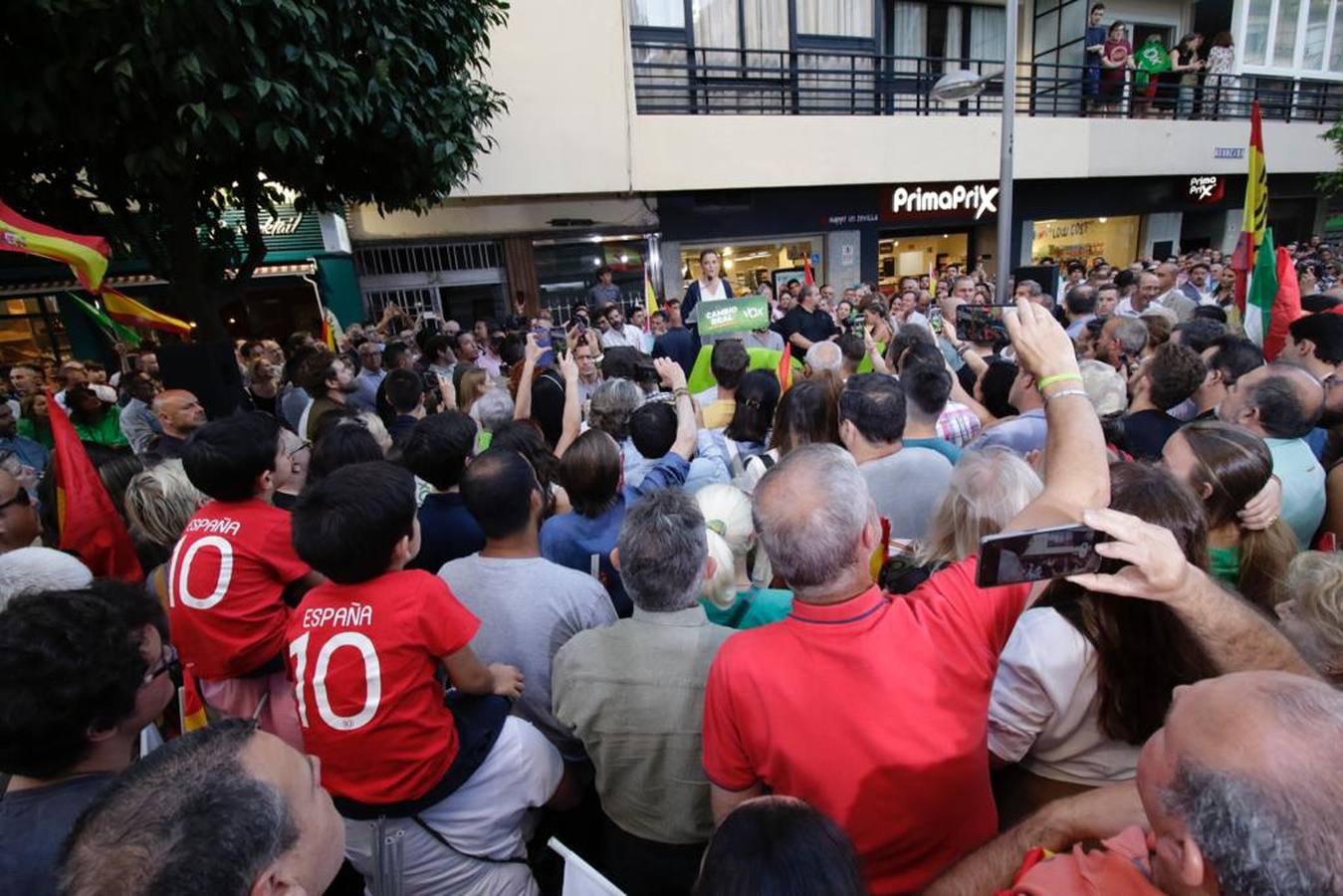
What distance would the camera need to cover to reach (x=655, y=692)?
1648mm

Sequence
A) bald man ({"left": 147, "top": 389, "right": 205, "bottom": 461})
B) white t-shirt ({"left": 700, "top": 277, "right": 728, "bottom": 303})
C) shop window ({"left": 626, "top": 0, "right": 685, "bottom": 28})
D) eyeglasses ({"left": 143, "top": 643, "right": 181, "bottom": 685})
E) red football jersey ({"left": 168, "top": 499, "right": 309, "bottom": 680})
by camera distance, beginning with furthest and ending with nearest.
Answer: shop window ({"left": 626, "top": 0, "right": 685, "bottom": 28}) → white t-shirt ({"left": 700, "top": 277, "right": 728, "bottom": 303}) → bald man ({"left": 147, "top": 389, "right": 205, "bottom": 461}) → red football jersey ({"left": 168, "top": 499, "right": 309, "bottom": 680}) → eyeglasses ({"left": 143, "top": 643, "right": 181, "bottom": 685})

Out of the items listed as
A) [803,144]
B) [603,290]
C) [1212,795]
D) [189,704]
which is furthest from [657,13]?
[1212,795]

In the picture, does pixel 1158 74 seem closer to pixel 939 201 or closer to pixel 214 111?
pixel 939 201

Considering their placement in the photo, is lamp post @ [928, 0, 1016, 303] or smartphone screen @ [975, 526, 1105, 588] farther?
lamp post @ [928, 0, 1016, 303]

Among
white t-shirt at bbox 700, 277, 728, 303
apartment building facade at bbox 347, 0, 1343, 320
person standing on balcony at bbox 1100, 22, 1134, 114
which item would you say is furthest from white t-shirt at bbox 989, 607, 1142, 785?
person standing on balcony at bbox 1100, 22, 1134, 114

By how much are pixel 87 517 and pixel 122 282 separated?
11.1 meters

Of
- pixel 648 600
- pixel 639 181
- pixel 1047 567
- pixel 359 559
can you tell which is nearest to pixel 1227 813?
pixel 1047 567

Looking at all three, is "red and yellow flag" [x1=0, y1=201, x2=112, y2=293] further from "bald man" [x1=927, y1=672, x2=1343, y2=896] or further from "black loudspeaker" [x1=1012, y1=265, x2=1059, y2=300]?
"black loudspeaker" [x1=1012, y1=265, x2=1059, y2=300]

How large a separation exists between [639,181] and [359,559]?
10626 mm

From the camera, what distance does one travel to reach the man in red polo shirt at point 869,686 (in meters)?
1.30

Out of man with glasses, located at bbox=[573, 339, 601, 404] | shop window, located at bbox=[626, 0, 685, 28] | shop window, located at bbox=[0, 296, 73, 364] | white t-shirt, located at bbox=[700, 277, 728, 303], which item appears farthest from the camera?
shop window, located at bbox=[626, 0, 685, 28]

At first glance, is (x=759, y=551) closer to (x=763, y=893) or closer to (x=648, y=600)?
(x=648, y=600)

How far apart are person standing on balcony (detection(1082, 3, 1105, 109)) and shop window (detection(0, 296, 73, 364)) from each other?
19.7m

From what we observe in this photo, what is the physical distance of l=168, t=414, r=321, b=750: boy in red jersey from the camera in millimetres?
2121
